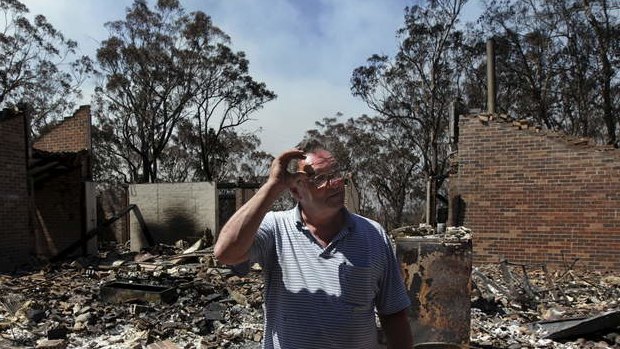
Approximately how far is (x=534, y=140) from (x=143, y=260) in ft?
30.0

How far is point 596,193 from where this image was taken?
33.7ft

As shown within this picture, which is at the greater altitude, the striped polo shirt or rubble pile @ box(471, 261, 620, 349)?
the striped polo shirt

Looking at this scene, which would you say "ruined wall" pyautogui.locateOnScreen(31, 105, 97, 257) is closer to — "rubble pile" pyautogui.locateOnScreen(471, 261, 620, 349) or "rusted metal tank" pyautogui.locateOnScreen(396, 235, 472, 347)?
"rubble pile" pyautogui.locateOnScreen(471, 261, 620, 349)

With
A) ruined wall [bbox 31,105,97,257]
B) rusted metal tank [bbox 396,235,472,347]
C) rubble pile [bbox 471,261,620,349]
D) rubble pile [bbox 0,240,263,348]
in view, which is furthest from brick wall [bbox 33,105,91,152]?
rusted metal tank [bbox 396,235,472,347]

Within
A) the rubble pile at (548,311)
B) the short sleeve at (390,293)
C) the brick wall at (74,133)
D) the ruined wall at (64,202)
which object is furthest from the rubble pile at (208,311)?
the brick wall at (74,133)

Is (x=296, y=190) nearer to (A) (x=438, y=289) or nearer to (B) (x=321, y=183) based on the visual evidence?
(B) (x=321, y=183)

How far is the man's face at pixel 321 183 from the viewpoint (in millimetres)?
2072

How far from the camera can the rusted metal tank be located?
5488 mm

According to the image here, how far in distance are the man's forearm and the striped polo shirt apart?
122 mm

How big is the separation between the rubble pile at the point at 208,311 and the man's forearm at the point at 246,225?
178 inches

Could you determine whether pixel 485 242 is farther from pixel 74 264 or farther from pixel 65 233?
pixel 65 233

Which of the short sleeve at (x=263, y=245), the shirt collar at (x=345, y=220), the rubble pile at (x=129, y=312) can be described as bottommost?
the rubble pile at (x=129, y=312)

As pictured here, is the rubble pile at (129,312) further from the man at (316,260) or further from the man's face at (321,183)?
the man's face at (321,183)

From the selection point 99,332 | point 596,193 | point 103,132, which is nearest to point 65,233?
point 99,332
